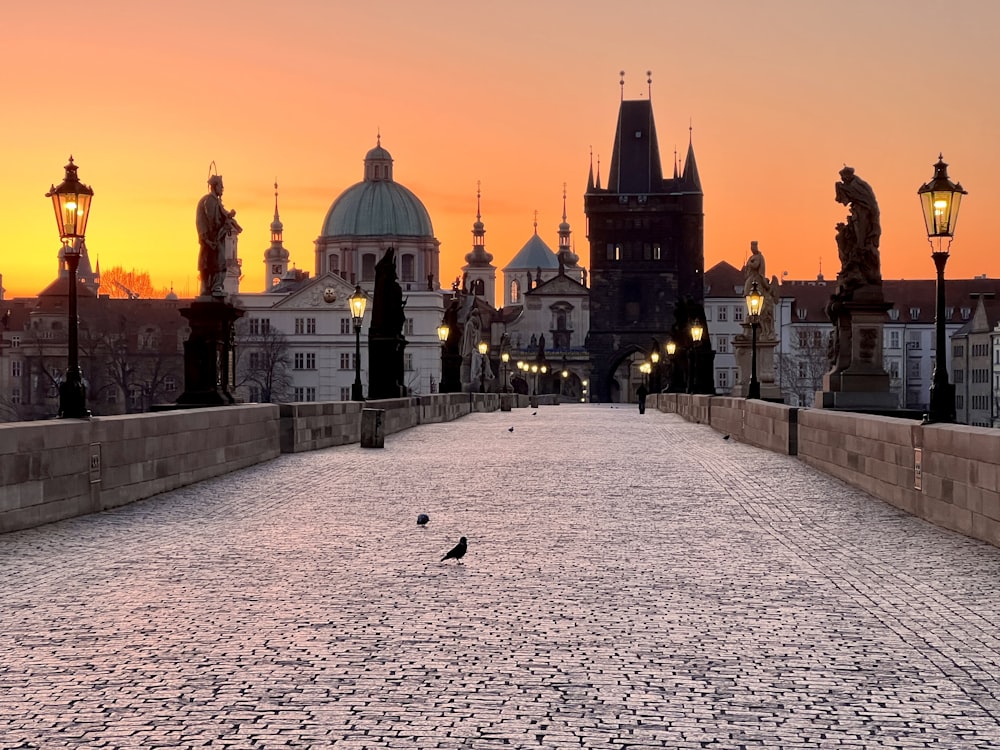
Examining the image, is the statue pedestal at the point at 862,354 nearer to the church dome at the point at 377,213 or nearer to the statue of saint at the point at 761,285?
the statue of saint at the point at 761,285

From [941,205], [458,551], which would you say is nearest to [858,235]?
[941,205]

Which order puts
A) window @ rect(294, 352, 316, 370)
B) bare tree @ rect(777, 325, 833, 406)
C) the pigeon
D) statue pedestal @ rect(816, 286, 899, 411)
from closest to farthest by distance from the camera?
the pigeon
statue pedestal @ rect(816, 286, 899, 411)
window @ rect(294, 352, 316, 370)
bare tree @ rect(777, 325, 833, 406)

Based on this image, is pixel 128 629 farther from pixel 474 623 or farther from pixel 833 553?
pixel 833 553

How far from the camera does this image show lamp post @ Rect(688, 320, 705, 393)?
53688mm

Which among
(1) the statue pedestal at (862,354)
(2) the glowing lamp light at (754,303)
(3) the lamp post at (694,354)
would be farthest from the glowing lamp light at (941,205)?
(3) the lamp post at (694,354)

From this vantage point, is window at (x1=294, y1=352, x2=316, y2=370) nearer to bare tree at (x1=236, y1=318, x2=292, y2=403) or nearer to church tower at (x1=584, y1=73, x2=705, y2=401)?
bare tree at (x1=236, y1=318, x2=292, y2=403)

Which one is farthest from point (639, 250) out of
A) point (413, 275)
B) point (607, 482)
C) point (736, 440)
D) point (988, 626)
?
point (988, 626)

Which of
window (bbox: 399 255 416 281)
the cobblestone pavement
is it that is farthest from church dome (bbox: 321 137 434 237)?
the cobblestone pavement

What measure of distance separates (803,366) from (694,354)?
90.5 meters

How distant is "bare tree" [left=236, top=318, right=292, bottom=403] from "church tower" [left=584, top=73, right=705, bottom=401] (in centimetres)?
3206

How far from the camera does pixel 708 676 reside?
7078mm

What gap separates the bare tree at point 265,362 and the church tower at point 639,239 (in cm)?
3206

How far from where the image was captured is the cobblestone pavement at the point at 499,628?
6.14 meters

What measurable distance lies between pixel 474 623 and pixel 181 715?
2496 millimetres
